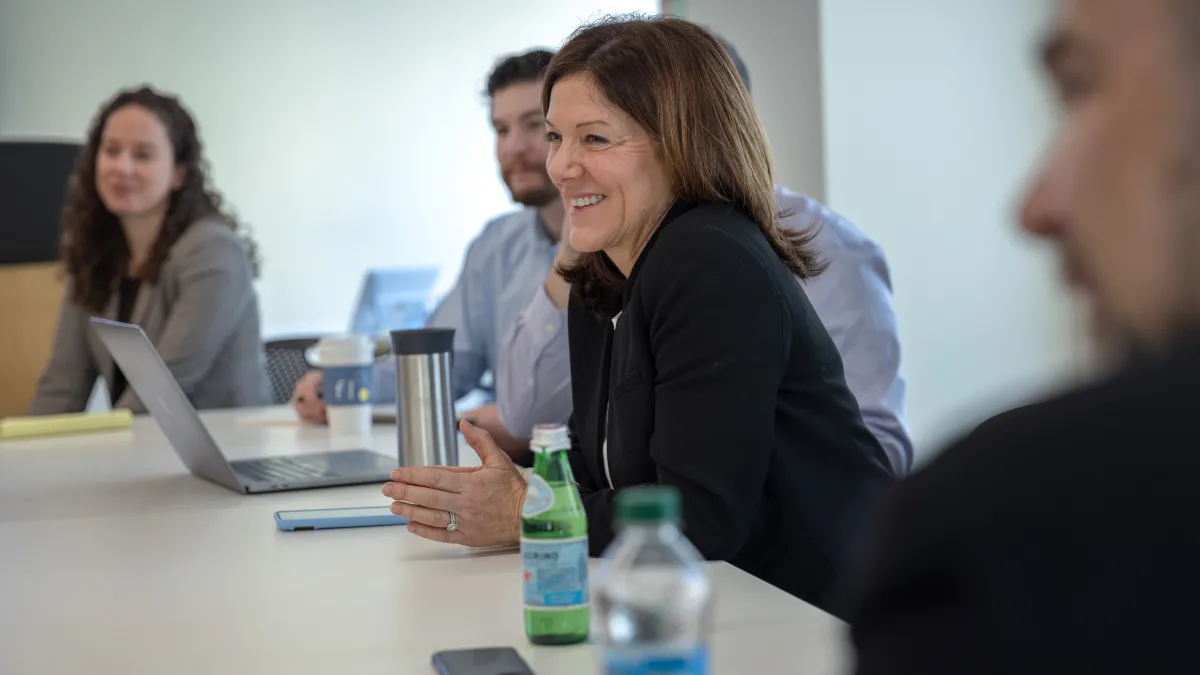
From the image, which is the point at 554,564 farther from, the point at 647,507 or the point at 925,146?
the point at 925,146

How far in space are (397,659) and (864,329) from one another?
1.30 meters

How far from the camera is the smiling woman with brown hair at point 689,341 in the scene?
133 centimetres

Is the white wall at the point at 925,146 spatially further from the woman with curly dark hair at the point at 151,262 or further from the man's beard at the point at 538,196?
the woman with curly dark hair at the point at 151,262

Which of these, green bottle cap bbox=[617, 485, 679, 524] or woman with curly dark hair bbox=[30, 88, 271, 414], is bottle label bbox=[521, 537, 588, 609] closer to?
green bottle cap bbox=[617, 485, 679, 524]

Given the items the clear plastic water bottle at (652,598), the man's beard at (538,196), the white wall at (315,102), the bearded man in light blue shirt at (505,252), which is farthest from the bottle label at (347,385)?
the white wall at (315,102)

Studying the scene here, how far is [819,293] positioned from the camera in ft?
6.98

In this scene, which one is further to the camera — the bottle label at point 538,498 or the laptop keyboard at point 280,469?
the laptop keyboard at point 280,469

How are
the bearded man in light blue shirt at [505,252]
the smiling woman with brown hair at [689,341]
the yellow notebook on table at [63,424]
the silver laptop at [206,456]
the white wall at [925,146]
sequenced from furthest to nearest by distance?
the white wall at [925,146]
the bearded man in light blue shirt at [505,252]
the yellow notebook on table at [63,424]
the silver laptop at [206,456]
the smiling woman with brown hair at [689,341]

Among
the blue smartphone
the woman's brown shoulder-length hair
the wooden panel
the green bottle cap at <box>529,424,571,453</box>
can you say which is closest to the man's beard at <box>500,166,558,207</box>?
the woman's brown shoulder-length hair

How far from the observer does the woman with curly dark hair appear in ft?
10.9

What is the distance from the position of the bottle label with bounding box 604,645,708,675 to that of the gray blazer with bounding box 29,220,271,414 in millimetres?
2708

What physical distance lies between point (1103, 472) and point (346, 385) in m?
2.24

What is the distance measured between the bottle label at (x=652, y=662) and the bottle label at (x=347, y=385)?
1.97 meters

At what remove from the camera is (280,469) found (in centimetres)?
207
